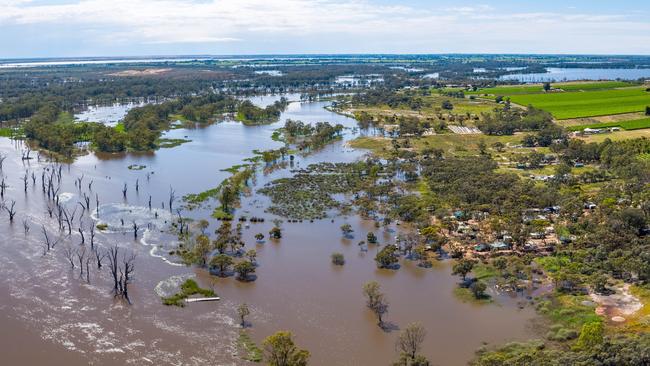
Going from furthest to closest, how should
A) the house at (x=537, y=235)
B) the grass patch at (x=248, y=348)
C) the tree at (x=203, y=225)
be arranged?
the tree at (x=203, y=225) → the house at (x=537, y=235) → the grass patch at (x=248, y=348)

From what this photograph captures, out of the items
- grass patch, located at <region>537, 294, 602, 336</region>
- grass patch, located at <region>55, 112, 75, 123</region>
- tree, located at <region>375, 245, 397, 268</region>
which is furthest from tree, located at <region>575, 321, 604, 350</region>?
grass patch, located at <region>55, 112, 75, 123</region>

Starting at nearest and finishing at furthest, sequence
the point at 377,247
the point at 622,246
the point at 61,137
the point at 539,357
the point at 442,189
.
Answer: the point at 539,357, the point at 622,246, the point at 377,247, the point at 442,189, the point at 61,137

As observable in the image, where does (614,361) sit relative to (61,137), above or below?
below

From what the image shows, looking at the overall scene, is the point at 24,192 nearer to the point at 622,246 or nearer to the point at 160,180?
the point at 160,180

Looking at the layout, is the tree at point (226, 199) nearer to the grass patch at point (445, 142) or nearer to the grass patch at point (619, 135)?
the grass patch at point (445, 142)

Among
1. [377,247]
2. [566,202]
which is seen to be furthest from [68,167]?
[566,202]

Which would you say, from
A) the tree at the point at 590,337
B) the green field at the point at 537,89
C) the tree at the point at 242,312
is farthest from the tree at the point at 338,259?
the green field at the point at 537,89

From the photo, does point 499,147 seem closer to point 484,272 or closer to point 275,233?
point 484,272
